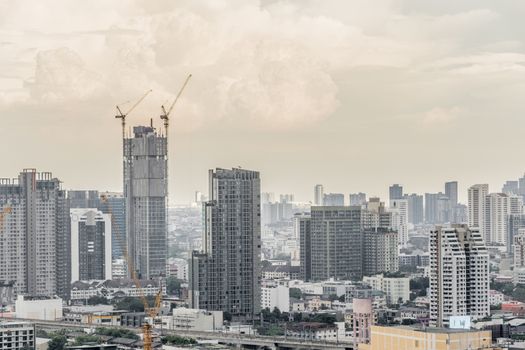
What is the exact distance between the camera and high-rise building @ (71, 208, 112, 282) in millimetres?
32125

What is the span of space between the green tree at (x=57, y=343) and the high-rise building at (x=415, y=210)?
24.2m

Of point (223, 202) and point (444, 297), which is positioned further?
point (223, 202)

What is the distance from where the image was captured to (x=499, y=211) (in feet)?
132

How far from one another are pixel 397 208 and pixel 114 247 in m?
11.9

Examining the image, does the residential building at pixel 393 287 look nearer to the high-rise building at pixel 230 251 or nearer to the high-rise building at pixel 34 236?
the high-rise building at pixel 230 251

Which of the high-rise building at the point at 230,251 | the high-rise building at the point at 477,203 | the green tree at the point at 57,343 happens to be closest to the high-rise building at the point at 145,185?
the high-rise building at the point at 230,251

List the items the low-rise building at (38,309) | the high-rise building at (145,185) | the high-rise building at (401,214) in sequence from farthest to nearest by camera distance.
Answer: the high-rise building at (401,214)
the high-rise building at (145,185)
the low-rise building at (38,309)

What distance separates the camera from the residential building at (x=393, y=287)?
28602 mm

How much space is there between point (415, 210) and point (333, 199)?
24.9 ft

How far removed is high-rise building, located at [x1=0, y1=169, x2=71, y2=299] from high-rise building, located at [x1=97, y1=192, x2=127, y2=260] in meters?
3.67

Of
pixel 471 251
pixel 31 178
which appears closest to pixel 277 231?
pixel 31 178

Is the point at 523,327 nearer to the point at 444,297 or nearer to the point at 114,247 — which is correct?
the point at 444,297

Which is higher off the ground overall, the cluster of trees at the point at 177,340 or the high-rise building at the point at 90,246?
the high-rise building at the point at 90,246

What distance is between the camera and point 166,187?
111 ft
